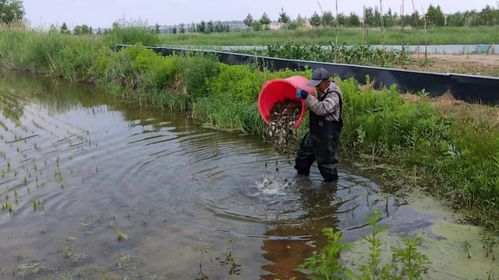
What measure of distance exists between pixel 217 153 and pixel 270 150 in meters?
0.82

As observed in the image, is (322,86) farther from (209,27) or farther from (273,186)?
(209,27)

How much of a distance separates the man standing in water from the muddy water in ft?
1.21

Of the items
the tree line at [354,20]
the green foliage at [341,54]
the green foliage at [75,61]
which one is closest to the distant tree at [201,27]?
the tree line at [354,20]

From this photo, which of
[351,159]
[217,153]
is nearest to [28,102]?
[217,153]

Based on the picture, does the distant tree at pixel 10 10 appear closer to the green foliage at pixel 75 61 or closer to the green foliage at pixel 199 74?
the green foliage at pixel 75 61

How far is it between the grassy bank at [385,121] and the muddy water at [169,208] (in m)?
0.49

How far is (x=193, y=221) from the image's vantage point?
16.4ft

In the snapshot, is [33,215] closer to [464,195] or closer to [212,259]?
[212,259]

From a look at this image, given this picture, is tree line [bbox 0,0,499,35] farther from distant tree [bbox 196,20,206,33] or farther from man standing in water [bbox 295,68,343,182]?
man standing in water [bbox 295,68,343,182]

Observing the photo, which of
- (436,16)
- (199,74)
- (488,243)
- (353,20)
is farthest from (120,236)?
(353,20)

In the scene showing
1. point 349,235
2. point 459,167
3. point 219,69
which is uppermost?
point 219,69

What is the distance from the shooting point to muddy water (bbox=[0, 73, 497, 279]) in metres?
4.18

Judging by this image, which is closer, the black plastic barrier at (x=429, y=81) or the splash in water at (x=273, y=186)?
the splash in water at (x=273, y=186)

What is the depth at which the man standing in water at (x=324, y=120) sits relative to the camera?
538 cm
